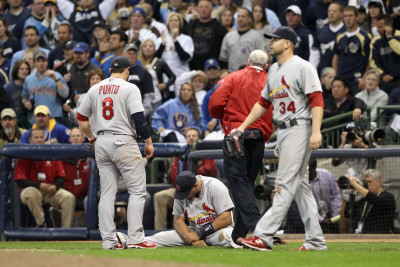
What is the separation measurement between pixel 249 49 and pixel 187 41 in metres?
1.45

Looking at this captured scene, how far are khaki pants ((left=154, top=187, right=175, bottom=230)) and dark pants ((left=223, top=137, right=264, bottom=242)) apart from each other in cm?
294

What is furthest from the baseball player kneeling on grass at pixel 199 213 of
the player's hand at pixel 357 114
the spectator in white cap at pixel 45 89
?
the spectator in white cap at pixel 45 89

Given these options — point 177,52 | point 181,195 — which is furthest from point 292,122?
point 177,52

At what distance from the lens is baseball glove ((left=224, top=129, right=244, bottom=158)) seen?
7520 millimetres

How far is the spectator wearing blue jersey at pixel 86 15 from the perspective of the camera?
1745 cm

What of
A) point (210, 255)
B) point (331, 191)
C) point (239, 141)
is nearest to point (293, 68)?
point (239, 141)

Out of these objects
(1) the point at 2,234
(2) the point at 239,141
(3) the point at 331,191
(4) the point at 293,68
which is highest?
(4) the point at 293,68

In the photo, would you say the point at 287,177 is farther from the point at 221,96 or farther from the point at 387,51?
the point at 387,51

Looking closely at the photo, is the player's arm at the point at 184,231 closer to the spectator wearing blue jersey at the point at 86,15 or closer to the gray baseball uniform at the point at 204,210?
the gray baseball uniform at the point at 204,210

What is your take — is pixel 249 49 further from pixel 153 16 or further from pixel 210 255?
pixel 210 255

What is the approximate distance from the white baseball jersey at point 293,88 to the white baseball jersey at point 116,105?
5.56 feet

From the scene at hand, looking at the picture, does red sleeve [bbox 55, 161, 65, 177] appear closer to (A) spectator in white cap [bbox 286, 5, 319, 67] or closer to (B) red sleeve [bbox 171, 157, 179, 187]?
(B) red sleeve [bbox 171, 157, 179, 187]

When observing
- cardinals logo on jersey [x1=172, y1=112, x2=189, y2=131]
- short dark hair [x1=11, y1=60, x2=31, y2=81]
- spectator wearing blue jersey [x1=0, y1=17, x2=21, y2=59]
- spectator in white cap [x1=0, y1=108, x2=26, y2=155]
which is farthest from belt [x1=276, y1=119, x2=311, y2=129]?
spectator wearing blue jersey [x1=0, y1=17, x2=21, y2=59]

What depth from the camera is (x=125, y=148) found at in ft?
27.6
